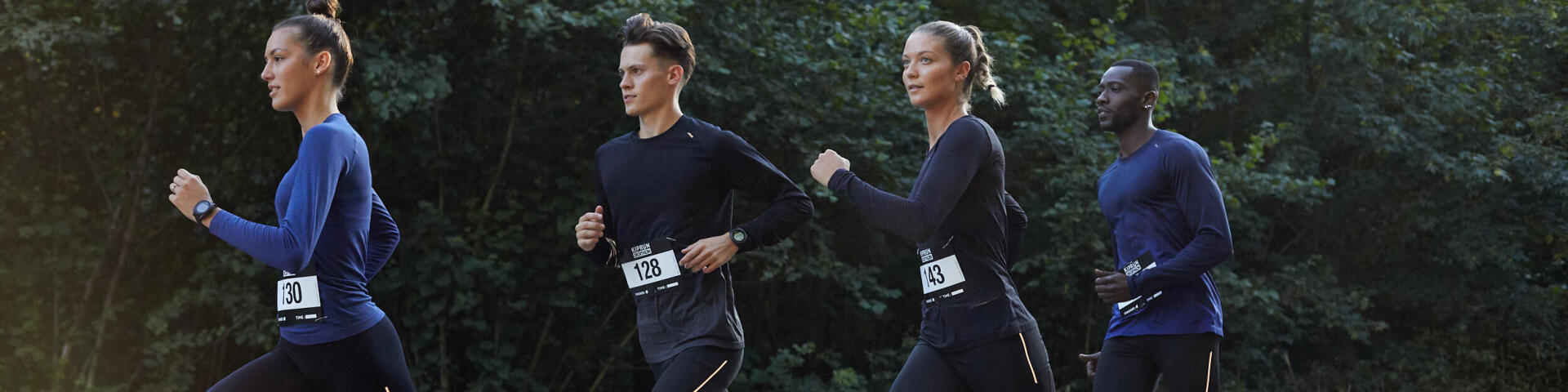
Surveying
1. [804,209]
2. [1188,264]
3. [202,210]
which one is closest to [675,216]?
[804,209]

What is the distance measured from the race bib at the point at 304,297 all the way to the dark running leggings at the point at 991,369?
1.45m

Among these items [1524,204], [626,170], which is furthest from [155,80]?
[1524,204]

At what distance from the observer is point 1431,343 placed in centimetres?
1592

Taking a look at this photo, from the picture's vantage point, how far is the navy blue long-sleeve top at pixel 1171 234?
384 centimetres

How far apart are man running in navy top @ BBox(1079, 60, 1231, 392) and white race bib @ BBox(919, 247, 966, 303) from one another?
553mm

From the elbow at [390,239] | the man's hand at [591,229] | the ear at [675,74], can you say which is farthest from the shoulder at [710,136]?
the elbow at [390,239]

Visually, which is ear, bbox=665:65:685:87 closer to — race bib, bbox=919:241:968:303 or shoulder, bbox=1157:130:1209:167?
race bib, bbox=919:241:968:303

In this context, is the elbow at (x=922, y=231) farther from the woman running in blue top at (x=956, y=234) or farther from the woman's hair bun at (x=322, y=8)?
the woman's hair bun at (x=322, y=8)

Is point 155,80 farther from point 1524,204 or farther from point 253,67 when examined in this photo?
point 1524,204

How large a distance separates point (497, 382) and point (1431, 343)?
11388mm

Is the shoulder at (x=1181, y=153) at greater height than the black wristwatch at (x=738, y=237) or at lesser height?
greater

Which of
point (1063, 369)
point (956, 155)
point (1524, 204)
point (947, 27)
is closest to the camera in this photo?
point (956, 155)

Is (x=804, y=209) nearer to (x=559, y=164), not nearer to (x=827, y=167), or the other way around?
(x=827, y=167)

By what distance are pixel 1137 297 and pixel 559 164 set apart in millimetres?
6945
